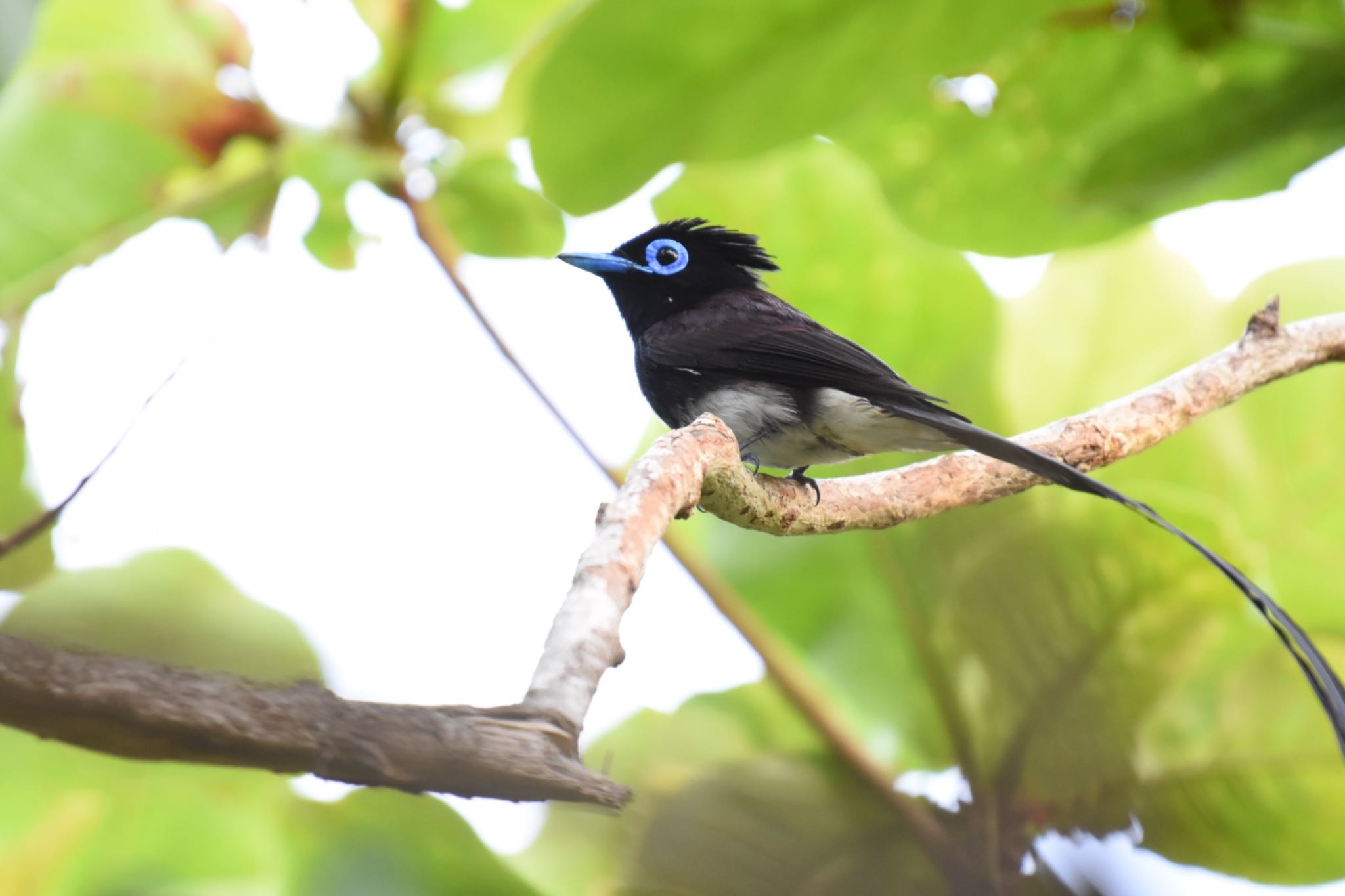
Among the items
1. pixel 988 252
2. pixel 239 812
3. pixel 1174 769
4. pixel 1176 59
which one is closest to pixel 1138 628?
pixel 1174 769

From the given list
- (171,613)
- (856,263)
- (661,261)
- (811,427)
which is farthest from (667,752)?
(661,261)

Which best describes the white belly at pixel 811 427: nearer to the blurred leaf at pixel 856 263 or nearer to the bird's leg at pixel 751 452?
the bird's leg at pixel 751 452

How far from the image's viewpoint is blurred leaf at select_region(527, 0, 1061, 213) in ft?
4.62

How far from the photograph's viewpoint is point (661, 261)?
2027 mm

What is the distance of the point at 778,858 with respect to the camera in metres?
1.28

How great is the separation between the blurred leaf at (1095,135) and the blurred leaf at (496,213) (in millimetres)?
480

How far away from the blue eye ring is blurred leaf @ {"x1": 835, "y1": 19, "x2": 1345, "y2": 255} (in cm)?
36

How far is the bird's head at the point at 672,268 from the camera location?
1.99 meters

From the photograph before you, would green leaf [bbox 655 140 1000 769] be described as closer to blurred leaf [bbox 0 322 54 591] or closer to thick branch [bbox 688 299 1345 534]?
thick branch [bbox 688 299 1345 534]

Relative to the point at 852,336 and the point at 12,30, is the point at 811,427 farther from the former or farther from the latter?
the point at 12,30

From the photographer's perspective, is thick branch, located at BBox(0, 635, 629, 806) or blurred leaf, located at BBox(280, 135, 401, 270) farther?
blurred leaf, located at BBox(280, 135, 401, 270)

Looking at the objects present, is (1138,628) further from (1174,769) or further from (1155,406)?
(1155,406)

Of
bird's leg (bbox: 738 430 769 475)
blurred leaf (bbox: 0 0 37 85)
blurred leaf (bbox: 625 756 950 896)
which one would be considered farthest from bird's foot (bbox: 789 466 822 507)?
blurred leaf (bbox: 0 0 37 85)

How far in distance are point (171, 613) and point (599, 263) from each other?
957 millimetres
